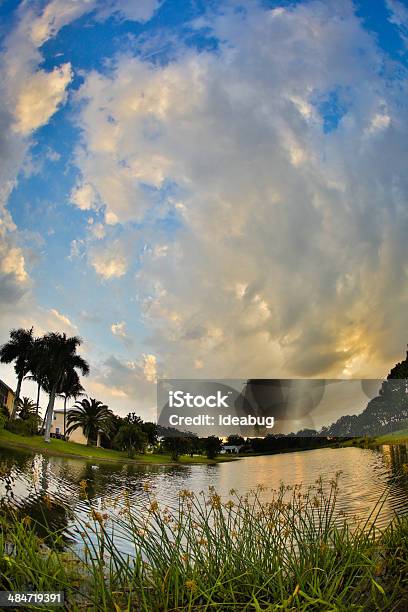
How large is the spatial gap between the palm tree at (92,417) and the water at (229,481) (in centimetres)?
1844

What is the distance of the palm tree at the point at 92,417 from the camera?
50.7 metres

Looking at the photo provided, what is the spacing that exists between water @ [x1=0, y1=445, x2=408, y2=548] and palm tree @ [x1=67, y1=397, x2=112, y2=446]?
18.4 m

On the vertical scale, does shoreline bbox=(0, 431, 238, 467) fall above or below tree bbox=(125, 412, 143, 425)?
below

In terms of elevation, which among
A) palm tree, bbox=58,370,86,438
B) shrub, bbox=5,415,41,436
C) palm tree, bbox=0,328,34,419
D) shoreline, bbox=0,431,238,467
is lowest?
shoreline, bbox=0,431,238,467

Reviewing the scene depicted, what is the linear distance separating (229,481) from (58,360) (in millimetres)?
30593

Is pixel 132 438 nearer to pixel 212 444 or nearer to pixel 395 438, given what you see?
pixel 212 444

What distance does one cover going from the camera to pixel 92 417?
170ft

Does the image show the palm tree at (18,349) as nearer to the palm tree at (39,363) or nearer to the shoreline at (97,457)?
the palm tree at (39,363)

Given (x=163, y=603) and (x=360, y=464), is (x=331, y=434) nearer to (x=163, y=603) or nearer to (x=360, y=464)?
(x=360, y=464)

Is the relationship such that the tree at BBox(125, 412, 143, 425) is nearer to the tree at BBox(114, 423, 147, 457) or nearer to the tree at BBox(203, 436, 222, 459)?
the tree at BBox(114, 423, 147, 457)

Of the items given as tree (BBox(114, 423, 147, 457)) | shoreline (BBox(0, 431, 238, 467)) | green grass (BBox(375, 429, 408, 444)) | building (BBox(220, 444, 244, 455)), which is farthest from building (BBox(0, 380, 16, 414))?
green grass (BBox(375, 429, 408, 444))

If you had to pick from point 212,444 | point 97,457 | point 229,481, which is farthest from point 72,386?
point 229,481

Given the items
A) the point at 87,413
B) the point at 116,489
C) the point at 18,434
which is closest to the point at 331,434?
the point at 116,489

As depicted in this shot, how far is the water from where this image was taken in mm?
10547
